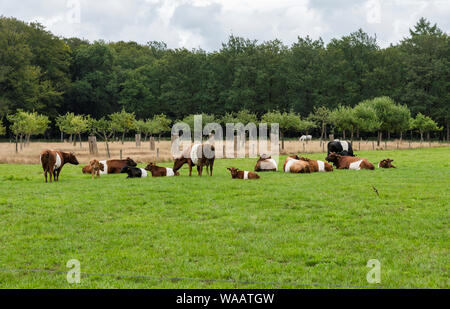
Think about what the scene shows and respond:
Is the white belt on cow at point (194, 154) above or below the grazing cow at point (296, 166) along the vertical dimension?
above

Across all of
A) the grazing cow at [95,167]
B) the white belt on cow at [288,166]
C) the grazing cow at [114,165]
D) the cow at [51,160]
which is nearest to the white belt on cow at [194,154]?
the grazing cow at [114,165]

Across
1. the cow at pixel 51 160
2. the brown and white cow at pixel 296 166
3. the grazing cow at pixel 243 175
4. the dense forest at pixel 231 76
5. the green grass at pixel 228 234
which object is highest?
the dense forest at pixel 231 76

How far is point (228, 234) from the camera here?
775cm

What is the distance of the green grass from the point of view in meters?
5.68

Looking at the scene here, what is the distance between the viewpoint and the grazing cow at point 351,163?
19.2 m

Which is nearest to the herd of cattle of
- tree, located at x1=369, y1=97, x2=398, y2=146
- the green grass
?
the green grass

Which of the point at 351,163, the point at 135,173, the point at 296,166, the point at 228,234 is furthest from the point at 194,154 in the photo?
the point at 228,234

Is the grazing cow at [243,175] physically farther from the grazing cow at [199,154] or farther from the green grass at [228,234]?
the green grass at [228,234]

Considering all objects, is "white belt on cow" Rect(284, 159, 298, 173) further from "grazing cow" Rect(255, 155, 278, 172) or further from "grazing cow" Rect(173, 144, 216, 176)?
"grazing cow" Rect(173, 144, 216, 176)

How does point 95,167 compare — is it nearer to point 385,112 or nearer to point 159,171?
point 159,171

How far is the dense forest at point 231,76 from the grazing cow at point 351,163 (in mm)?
55956

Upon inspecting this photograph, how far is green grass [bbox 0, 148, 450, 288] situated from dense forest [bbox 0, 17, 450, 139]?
62754mm

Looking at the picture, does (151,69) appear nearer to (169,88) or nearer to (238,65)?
(169,88)

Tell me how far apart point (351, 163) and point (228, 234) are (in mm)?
13551
